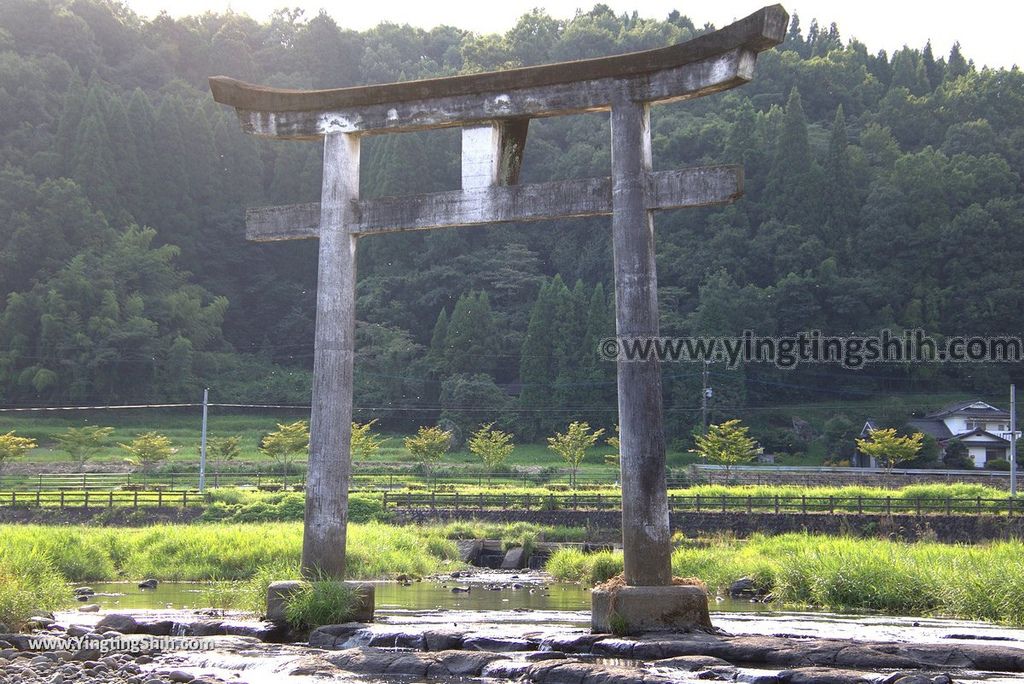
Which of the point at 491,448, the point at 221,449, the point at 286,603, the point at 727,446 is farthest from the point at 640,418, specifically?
the point at 221,449

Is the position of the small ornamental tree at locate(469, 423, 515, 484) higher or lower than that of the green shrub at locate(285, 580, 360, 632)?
higher

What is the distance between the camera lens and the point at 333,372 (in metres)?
13.0

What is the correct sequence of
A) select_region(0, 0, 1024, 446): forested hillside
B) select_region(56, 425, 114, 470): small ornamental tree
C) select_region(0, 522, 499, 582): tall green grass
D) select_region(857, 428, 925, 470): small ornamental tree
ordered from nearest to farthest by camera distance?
1. select_region(0, 522, 499, 582): tall green grass
2. select_region(857, 428, 925, 470): small ornamental tree
3. select_region(56, 425, 114, 470): small ornamental tree
4. select_region(0, 0, 1024, 446): forested hillside

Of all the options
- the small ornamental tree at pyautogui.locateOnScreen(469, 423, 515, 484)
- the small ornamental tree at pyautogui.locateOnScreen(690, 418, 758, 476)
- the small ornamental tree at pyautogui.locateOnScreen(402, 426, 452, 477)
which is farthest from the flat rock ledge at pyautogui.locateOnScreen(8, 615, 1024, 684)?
the small ornamental tree at pyautogui.locateOnScreen(469, 423, 515, 484)

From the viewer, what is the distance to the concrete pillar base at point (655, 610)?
11086 mm

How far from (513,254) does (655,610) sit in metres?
69.1

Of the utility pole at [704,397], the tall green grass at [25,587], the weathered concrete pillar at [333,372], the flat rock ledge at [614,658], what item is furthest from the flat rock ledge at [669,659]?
the utility pole at [704,397]

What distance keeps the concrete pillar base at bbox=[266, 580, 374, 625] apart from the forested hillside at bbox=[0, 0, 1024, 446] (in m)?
53.2

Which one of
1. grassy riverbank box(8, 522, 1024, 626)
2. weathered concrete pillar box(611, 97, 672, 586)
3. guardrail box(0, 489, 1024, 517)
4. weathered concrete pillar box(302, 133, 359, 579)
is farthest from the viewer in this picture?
guardrail box(0, 489, 1024, 517)

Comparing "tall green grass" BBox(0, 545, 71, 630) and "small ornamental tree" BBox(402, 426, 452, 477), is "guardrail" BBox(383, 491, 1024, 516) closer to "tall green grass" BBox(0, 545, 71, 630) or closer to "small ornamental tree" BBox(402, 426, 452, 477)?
"small ornamental tree" BBox(402, 426, 452, 477)

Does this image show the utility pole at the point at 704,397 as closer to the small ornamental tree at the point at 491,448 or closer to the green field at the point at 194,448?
the green field at the point at 194,448

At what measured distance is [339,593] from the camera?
12.4 meters

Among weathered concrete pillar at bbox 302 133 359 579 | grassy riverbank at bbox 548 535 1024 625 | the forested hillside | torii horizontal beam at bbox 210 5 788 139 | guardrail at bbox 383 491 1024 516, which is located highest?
the forested hillside

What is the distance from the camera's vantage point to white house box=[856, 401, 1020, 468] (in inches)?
2371
